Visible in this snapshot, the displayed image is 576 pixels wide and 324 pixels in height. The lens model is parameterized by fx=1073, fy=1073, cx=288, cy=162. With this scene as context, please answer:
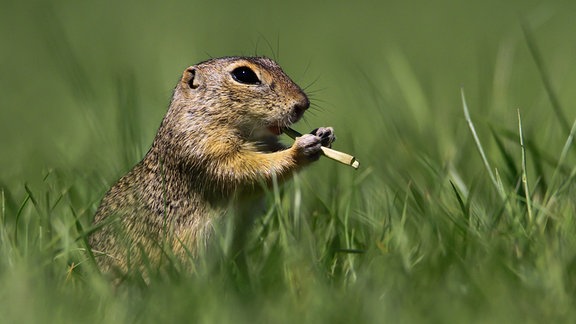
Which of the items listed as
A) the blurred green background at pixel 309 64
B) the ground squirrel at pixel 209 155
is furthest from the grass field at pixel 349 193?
the ground squirrel at pixel 209 155

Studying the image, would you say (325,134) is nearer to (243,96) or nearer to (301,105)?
(301,105)

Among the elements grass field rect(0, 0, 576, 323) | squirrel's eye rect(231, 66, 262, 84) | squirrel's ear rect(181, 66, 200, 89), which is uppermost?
squirrel's ear rect(181, 66, 200, 89)

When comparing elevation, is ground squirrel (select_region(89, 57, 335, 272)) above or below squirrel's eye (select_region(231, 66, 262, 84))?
below

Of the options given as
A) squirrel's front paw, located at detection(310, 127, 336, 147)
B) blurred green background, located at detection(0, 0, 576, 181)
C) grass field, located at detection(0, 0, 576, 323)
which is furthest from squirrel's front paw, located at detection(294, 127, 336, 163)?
blurred green background, located at detection(0, 0, 576, 181)

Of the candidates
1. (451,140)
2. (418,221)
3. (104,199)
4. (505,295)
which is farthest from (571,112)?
(505,295)

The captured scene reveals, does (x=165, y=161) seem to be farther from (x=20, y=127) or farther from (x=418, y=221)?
(x=20, y=127)

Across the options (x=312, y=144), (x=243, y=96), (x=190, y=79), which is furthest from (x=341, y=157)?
(x=190, y=79)

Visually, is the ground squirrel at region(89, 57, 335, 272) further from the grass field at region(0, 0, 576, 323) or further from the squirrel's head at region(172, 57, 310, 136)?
the grass field at region(0, 0, 576, 323)
